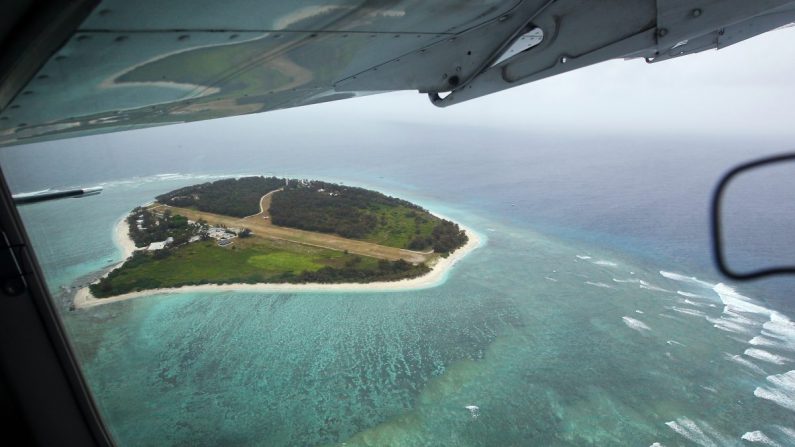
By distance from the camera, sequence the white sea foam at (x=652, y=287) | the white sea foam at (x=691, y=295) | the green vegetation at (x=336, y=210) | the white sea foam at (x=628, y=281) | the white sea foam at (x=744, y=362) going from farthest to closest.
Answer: the green vegetation at (x=336, y=210) < the white sea foam at (x=628, y=281) < the white sea foam at (x=652, y=287) < the white sea foam at (x=691, y=295) < the white sea foam at (x=744, y=362)

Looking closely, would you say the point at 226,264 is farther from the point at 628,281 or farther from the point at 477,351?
the point at 628,281

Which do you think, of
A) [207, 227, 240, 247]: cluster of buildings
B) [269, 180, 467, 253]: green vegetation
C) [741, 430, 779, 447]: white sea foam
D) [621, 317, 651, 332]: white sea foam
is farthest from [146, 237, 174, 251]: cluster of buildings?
[741, 430, 779, 447]: white sea foam

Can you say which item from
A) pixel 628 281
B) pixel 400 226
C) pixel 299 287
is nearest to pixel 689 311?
pixel 628 281

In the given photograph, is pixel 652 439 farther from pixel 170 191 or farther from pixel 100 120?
pixel 170 191

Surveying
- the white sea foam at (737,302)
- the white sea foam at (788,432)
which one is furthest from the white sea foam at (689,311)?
the white sea foam at (788,432)

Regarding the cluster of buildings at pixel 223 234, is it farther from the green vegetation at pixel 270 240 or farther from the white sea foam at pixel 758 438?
the white sea foam at pixel 758 438

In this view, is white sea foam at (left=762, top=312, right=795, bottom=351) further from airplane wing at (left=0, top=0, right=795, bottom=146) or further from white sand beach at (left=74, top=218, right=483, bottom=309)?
airplane wing at (left=0, top=0, right=795, bottom=146)

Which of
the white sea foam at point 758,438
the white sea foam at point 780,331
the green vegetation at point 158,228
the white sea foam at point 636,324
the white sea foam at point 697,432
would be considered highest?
the green vegetation at point 158,228
